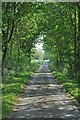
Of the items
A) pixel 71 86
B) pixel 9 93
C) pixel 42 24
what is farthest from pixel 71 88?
pixel 42 24

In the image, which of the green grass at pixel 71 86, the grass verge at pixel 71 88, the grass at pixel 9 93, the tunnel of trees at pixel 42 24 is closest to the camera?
the grass at pixel 9 93

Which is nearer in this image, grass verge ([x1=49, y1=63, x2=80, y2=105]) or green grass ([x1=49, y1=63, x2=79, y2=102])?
grass verge ([x1=49, y1=63, x2=80, y2=105])

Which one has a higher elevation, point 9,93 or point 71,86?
point 9,93

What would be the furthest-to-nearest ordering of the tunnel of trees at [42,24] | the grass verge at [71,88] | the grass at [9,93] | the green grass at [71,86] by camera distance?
the tunnel of trees at [42,24] < the green grass at [71,86] < the grass verge at [71,88] < the grass at [9,93]

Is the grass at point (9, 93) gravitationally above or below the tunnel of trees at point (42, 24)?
below

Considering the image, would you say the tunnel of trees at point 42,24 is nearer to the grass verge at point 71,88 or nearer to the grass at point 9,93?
the grass verge at point 71,88

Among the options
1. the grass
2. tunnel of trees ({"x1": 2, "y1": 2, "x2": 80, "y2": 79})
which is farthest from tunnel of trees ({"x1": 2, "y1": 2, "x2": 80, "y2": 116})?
the grass

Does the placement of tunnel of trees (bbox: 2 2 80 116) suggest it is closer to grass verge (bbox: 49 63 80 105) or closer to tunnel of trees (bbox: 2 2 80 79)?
tunnel of trees (bbox: 2 2 80 79)

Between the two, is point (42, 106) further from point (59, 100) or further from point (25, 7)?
point (25, 7)

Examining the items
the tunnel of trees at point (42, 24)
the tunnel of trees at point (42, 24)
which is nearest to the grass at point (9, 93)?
the tunnel of trees at point (42, 24)

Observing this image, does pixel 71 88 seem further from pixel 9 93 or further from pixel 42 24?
pixel 42 24

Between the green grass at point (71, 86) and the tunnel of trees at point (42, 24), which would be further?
the tunnel of trees at point (42, 24)

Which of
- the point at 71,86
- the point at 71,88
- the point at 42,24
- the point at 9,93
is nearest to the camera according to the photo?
the point at 9,93

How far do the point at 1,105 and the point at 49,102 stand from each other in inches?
133
